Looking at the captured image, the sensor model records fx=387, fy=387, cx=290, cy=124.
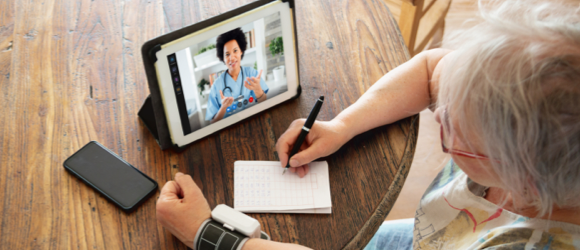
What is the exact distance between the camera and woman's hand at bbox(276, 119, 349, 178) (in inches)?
36.2

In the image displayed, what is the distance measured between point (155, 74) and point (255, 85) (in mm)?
249

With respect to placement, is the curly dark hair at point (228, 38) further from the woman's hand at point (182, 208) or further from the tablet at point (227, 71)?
the woman's hand at point (182, 208)

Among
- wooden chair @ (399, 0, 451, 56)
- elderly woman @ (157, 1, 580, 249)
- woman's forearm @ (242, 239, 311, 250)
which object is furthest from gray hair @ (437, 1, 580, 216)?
wooden chair @ (399, 0, 451, 56)

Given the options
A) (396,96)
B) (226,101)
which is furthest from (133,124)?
(396,96)

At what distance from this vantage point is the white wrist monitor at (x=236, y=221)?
0.80m

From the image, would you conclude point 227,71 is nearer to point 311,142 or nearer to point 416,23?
Result: point 311,142

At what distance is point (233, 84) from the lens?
0.94m

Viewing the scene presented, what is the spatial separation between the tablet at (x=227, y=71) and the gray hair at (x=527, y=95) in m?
0.42

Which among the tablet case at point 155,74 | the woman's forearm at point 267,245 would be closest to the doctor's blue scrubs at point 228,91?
the tablet case at point 155,74

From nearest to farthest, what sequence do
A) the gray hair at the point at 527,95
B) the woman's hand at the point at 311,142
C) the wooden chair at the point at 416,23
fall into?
the gray hair at the point at 527,95 → the woman's hand at the point at 311,142 → the wooden chair at the point at 416,23

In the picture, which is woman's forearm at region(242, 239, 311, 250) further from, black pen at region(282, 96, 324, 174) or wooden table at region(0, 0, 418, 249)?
black pen at region(282, 96, 324, 174)

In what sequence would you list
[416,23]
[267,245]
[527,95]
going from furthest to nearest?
[416,23] → [267,245] → [527,95]

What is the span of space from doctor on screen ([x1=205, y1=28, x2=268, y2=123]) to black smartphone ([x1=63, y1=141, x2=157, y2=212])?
21cm

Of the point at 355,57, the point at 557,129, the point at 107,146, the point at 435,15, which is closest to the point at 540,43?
the point at 557,129
